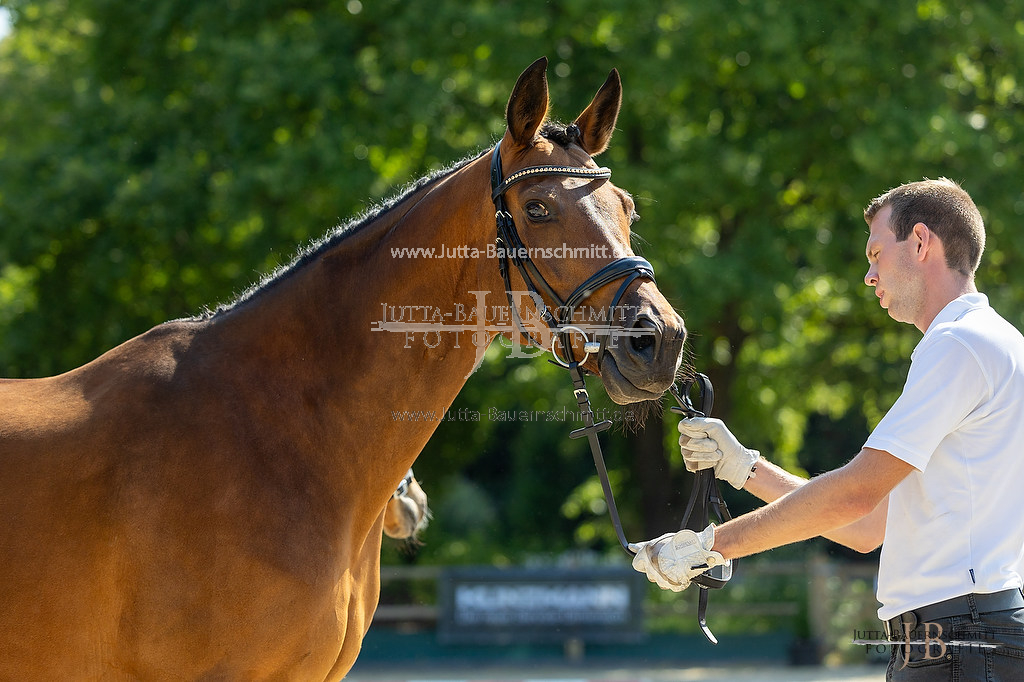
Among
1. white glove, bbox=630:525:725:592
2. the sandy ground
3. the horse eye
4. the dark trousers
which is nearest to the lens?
the dark trousers

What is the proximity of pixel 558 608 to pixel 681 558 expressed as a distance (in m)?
10.1

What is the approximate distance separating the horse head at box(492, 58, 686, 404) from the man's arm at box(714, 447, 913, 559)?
476 millimetres

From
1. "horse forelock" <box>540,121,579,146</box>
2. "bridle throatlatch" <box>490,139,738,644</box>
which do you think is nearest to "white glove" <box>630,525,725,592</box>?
"bridle throatlatch" <box>490,139,738,644</box>

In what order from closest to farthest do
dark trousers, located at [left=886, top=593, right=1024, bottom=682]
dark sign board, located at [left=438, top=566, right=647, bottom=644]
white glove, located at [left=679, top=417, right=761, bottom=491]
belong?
1. dark trousers, located at [left=886, top=593, right=1024, bottom=682]
2. white glove, located at [left=679, top=417, right=761, bottom=491]
3. dark sign board, located at [left=438, top=566, right=647, bottom=644]

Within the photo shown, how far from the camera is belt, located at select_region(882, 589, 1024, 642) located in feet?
8.59

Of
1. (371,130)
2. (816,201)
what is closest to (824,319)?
(816,201)

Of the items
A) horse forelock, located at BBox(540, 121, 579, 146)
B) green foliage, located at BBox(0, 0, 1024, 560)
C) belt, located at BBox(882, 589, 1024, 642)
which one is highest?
green foliage, located at BBox(0, 0, 1024, 560)

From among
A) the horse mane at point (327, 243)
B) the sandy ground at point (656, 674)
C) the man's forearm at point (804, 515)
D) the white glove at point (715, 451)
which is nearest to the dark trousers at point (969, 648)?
the man's forearm at point (804, 515)

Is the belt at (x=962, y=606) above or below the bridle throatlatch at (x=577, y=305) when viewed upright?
below

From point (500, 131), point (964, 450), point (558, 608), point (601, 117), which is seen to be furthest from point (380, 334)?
point (558, 608)

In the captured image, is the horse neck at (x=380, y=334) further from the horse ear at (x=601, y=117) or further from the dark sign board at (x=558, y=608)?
the dark sign board at (x=558, y=608)

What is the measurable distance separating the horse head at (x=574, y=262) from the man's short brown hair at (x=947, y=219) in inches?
28.8

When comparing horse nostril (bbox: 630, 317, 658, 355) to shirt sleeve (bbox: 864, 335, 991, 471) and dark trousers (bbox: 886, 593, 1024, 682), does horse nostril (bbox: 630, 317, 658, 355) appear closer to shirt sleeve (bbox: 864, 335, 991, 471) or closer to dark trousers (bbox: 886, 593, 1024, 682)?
shirt sleeve (bbox: 864, 335, 991, 471)

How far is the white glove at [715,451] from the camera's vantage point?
10.7 ft
